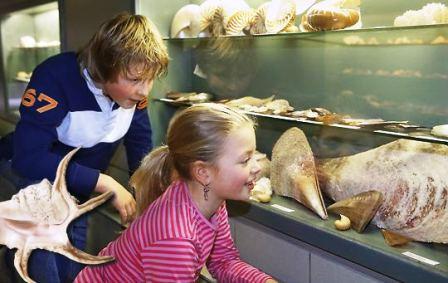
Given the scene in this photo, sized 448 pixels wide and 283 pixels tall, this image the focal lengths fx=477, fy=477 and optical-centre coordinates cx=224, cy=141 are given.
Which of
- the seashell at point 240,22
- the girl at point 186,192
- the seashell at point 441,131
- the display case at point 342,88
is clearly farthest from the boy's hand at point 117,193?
the seashell at point 240,22

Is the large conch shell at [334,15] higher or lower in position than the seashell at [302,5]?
lower

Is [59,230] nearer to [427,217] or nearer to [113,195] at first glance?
[113,195]

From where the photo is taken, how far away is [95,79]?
899mm

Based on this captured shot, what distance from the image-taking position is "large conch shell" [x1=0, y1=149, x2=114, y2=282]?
0.57 meters

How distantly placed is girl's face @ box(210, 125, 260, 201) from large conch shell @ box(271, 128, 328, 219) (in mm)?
793

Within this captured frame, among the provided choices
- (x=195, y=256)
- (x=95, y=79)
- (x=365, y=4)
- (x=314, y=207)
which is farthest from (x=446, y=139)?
(x=95, y=79)

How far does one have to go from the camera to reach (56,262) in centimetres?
62

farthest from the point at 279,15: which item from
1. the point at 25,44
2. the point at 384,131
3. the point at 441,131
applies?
the point at 25,44

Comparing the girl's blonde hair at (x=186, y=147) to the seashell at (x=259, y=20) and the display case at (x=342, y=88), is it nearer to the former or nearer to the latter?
the display case at (x=342, y=88)

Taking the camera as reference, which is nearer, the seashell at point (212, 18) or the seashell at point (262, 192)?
the seashell at point (262, 192)

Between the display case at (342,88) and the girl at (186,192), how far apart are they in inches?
22.9

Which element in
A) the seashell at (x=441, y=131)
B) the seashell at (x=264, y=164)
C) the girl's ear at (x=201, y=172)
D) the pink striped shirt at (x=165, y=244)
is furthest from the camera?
the seashell at (x=264, y=164)

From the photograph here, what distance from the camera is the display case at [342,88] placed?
1.48 m

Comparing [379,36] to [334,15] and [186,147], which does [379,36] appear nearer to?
[334,15]
